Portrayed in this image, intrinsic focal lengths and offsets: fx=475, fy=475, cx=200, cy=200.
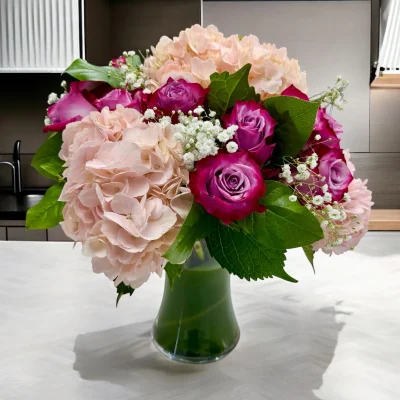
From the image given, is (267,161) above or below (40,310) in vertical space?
above

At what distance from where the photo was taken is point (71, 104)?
0.63m

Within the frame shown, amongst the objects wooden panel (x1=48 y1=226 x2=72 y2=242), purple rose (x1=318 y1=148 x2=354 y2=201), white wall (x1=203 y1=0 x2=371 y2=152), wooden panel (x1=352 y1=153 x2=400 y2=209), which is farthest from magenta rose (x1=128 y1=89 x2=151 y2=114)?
wooden panel (x1=352 y1=153 x2=400 y2=209)

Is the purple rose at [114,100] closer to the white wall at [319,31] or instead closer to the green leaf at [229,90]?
the green leaf at [229,90]

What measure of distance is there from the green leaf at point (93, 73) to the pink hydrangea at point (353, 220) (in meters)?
0.36

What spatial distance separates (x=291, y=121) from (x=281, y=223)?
0.40 feet

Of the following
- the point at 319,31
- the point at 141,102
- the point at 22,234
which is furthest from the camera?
the point at 319,31

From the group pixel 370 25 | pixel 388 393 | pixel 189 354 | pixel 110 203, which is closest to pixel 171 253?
pixel 110 203

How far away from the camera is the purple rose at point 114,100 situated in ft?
2.01

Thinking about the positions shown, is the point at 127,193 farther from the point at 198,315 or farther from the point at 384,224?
the point at 384,224

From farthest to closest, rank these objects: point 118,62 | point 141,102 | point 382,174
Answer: point 382,174 → point 118,62 → point 141,102

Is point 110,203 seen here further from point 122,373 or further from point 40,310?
point 40,310

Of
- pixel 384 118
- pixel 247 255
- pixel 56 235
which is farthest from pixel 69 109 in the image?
pixel 384 118

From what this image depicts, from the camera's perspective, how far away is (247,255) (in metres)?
0.57

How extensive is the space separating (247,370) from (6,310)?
45cm
